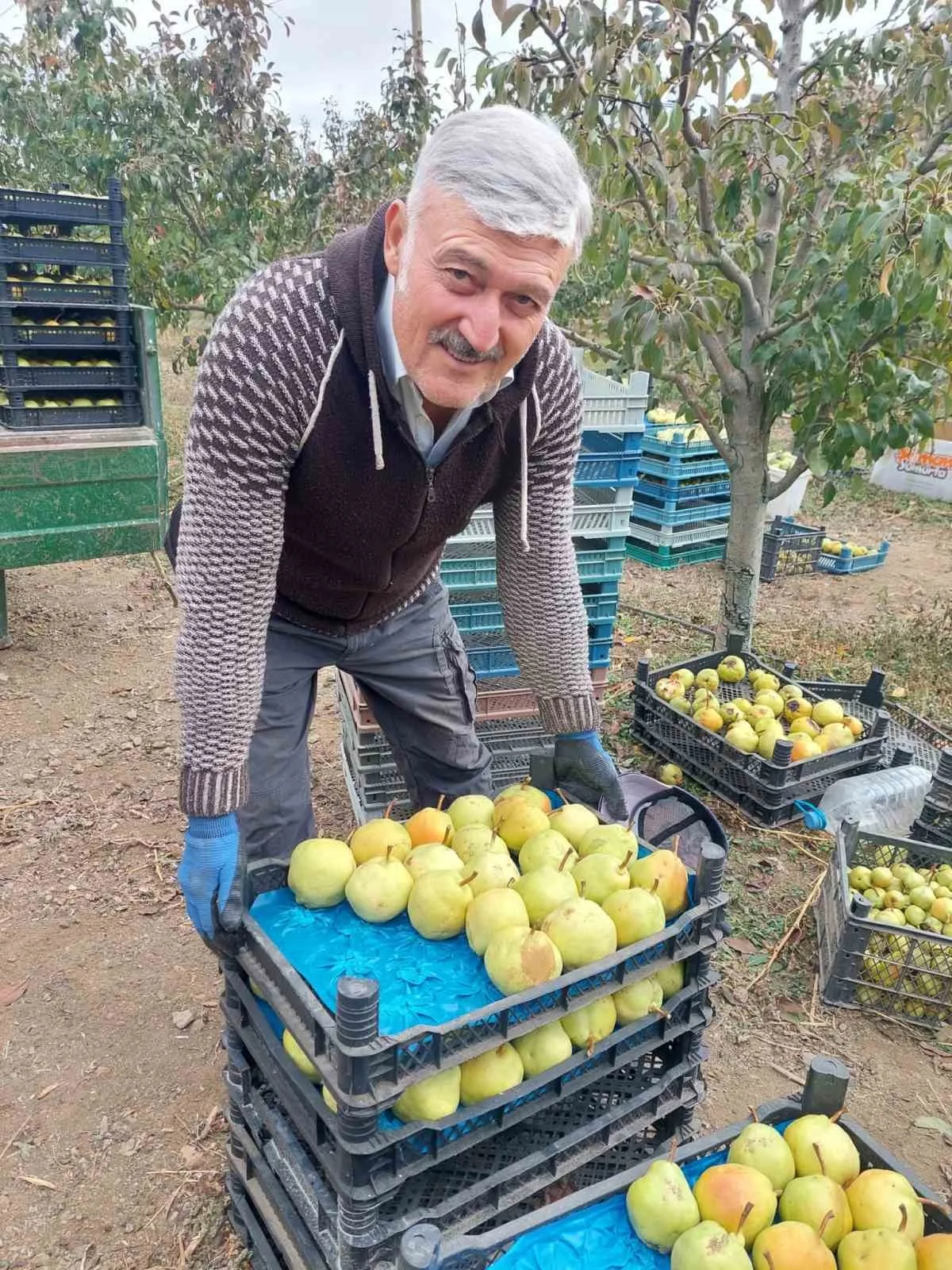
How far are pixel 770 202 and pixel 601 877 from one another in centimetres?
355

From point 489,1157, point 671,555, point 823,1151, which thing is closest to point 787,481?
Result: point 671,555

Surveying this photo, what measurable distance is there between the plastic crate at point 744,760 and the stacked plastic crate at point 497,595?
52cm

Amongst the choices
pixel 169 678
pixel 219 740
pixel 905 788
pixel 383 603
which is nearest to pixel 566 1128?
pixel 219 740

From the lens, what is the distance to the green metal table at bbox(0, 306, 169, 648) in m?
4.31

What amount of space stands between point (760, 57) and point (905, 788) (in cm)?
310

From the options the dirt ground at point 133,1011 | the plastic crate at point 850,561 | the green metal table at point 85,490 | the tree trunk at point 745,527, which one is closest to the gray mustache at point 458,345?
the dirt ground at point 133,1011

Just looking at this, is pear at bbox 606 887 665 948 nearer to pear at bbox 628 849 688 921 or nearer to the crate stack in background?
pear at bbox 628 849 688 921

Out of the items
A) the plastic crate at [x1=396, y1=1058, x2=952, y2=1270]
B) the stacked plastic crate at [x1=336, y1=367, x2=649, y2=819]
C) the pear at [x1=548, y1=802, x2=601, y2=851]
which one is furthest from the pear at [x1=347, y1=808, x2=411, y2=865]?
the stacked plastic crate at [x1=336, y1=367, x2=649, y2=819]

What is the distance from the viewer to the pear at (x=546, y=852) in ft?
5.79

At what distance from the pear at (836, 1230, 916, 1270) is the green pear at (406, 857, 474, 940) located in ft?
2.63

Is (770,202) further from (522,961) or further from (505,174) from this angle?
(522,961)

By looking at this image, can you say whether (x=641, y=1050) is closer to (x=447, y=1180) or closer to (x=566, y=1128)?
(x=566, y=1128)

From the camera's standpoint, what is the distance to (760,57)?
12.0ft

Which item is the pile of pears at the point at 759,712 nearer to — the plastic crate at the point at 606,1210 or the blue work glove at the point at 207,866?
the plastic crate at the point at 606,1210
